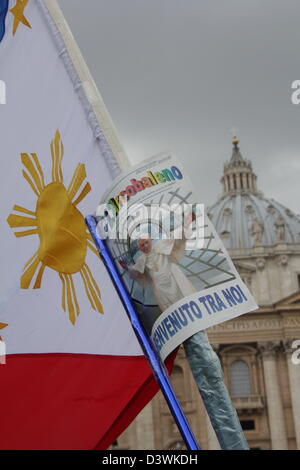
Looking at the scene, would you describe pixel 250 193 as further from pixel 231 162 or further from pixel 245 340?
pixel 245 340

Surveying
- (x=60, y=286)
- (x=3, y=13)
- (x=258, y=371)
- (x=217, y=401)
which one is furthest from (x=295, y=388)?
(x=217, y=401)

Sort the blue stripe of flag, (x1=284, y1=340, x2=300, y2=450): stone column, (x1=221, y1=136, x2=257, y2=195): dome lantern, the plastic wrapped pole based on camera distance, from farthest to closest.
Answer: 1. (x1=221, y1=136, x2=257, y2=195): dome lantern
2. (x1=284, y1=340, x2=300, y2=450): stone column
3. the blue stripe of flag
4. the plastic wrapped pole

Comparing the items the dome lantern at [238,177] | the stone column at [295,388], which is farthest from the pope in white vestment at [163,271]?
the dome lantern at [238,177]

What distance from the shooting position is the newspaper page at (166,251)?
18.0 feet

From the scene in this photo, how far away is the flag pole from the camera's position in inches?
208

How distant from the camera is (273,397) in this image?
5156 cm

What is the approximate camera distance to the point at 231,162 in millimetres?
79500

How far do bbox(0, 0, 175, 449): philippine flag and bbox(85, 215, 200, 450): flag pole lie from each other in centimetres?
203

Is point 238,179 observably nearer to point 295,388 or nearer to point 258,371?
point 258,371

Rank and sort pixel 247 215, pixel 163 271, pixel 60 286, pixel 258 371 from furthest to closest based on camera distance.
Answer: pixel 247 215 < pixel 258 371 < pixel 60 286 < pixel 163 271

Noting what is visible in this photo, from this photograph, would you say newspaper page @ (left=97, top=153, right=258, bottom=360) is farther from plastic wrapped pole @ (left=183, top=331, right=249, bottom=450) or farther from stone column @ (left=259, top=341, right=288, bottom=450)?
stone column @ (left=259, top=341, right=288, bottom=450)

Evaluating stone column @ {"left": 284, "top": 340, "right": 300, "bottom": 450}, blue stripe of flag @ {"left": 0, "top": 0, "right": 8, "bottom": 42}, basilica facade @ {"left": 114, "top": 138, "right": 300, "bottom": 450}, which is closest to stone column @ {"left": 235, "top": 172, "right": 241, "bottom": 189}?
basilica facade @ {"left": 114, "top": 138, "right": 300, "bottom": 450}

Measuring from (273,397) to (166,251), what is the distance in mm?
47530

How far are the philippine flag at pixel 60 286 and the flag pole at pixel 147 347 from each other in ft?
6.66
